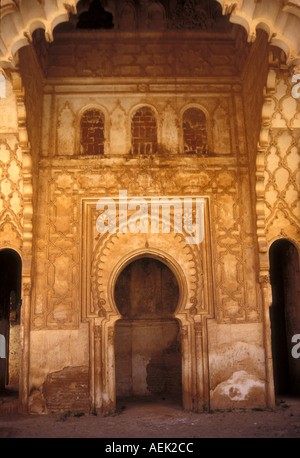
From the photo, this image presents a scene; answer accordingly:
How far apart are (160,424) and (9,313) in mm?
6072

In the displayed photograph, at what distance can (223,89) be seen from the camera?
957 centimetres

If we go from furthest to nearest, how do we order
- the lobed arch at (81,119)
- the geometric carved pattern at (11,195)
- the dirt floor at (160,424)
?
the lobed arch at (81,119) → the geometric carved pattern at (11,195) → the dirt floor at (160,424)

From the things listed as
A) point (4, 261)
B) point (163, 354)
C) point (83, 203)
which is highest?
point (83, 203)

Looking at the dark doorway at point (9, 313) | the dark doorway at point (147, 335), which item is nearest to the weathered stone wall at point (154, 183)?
the dark doorway at point (9, 313)

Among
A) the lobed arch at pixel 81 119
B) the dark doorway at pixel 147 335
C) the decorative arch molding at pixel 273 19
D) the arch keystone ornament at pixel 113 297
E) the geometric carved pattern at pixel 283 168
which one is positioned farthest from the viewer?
the dark doorway at pixel 147 335

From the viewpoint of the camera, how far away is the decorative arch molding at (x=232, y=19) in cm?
608

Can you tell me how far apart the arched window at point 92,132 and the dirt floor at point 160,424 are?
16.9ft

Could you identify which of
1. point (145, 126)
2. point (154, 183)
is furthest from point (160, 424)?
point (145, 126)

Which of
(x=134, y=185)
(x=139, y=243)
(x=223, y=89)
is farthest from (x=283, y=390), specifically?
(x=223, y=89)

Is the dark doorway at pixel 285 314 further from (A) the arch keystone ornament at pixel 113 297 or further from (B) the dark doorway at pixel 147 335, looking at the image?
(B) the dark doorway at pixel 147 335

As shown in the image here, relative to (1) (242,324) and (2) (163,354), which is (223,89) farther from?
(2) (163,354)

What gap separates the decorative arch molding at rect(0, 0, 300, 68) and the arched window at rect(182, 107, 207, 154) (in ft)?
10.3
